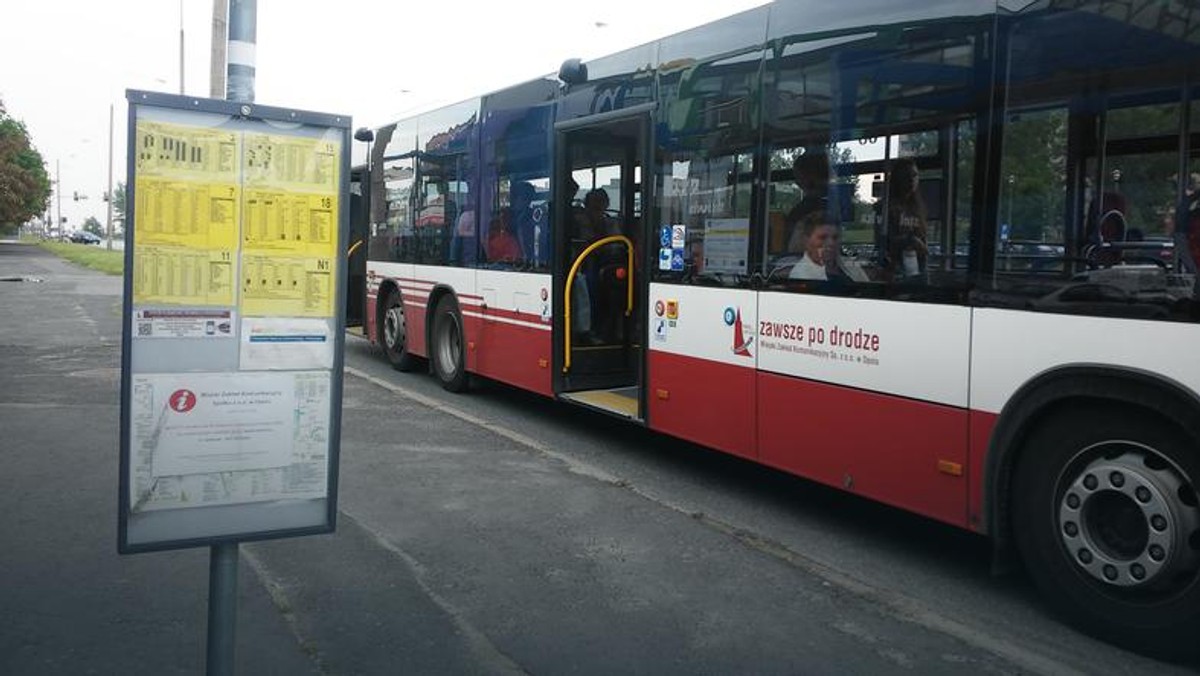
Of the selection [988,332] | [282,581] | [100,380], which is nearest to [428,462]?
[282,581]

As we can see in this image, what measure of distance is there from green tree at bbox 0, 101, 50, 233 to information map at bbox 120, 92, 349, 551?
73782 mm

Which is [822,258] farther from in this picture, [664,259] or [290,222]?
[290,222]

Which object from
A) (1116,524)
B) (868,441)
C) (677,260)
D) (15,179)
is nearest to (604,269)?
(677,260)

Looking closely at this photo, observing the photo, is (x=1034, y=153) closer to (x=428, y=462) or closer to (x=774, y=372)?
(x=774, y=372)

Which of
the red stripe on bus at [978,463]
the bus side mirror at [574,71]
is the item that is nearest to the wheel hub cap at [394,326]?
the bus side mirror at [574,71]

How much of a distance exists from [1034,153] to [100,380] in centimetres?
1009

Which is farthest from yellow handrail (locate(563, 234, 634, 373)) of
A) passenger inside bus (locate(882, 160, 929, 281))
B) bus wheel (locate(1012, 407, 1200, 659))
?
bus wheel (locate(1012, 407, 1200, 659))

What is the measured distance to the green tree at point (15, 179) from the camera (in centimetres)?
7231

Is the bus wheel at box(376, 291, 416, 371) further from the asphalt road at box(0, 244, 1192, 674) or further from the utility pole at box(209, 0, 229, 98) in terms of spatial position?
the asphalt road at box(0, 244, 1192, 674)

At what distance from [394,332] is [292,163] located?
372 inches

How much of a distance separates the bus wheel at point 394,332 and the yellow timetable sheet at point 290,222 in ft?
29.1

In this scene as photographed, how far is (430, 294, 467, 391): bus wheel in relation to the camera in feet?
35.1

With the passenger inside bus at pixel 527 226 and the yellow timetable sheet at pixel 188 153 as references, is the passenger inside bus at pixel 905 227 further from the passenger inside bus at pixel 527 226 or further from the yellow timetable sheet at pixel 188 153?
the passenger inside bus at pixel 527 226

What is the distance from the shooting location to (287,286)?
3316 millimetres
